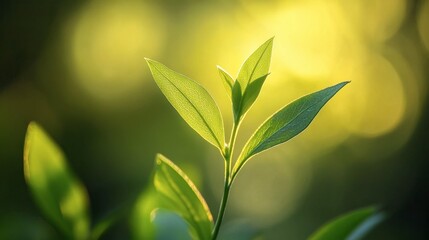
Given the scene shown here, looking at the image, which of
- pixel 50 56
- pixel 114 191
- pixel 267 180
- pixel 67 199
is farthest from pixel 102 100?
pixel 67 199

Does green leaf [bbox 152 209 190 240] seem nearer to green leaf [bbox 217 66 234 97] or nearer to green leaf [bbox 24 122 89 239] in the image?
green leaf [bbox 24 122 89 239]

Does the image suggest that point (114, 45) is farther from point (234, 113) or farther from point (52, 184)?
point (234, 113)

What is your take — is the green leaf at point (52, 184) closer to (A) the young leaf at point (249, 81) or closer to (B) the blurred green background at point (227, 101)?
(B) the blurred green background at point (227, 101)

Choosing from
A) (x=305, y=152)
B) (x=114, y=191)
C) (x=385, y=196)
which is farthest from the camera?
(x=385, y=196)

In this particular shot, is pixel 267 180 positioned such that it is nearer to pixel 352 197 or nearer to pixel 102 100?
pixel 352 197

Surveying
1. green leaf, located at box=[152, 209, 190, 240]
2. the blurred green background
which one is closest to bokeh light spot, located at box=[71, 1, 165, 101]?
the blurred green background

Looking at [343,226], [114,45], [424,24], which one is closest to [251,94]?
[343,226]
